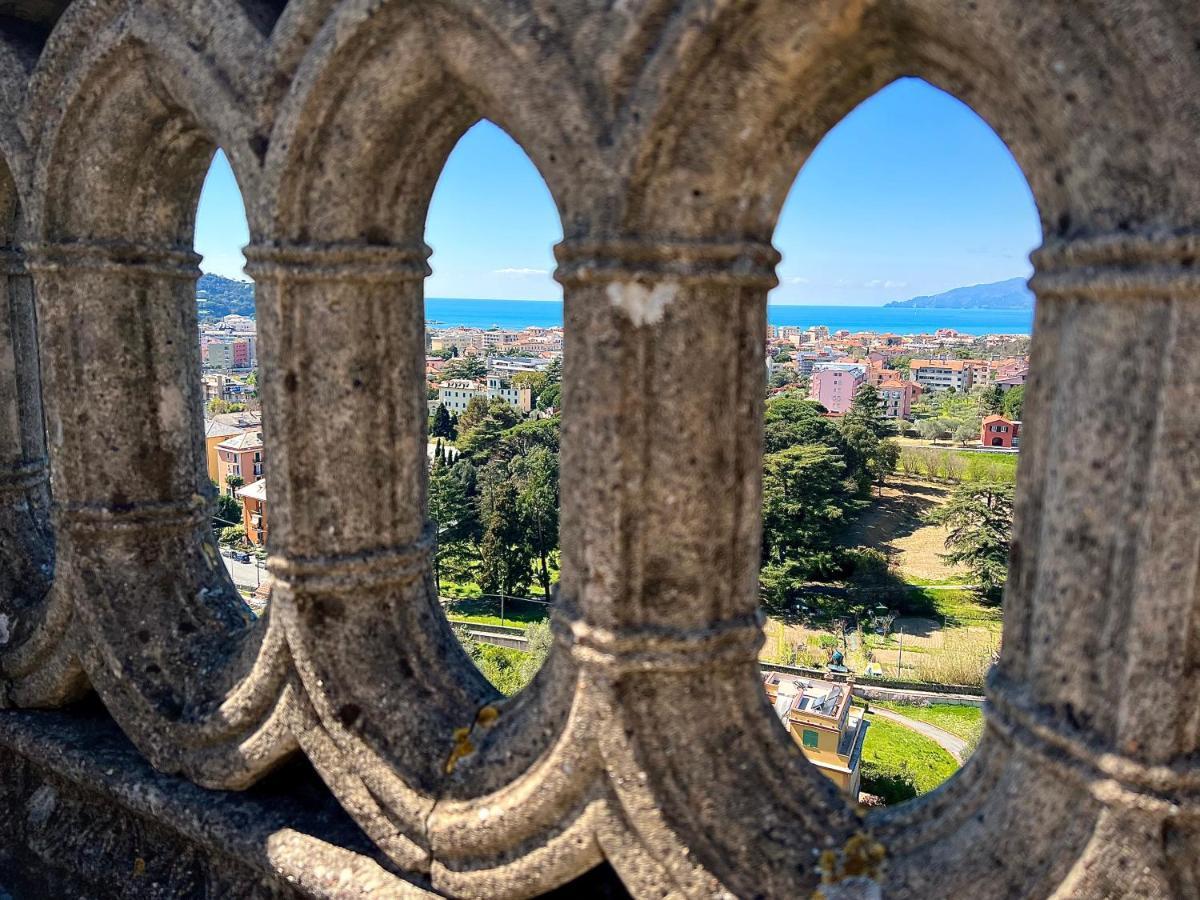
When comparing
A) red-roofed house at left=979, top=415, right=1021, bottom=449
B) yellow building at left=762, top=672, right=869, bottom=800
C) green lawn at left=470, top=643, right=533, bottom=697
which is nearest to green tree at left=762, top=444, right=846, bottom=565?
green lawn at left=470, top=643, right=533, bottom=697

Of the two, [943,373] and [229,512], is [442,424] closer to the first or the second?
[229,512]

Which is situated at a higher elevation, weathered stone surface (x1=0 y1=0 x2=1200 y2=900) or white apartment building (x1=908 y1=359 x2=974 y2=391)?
weathered stone surface (x1=0 y1=0 x2=1200 y2=900)

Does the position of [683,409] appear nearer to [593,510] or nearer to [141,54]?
[593,510]

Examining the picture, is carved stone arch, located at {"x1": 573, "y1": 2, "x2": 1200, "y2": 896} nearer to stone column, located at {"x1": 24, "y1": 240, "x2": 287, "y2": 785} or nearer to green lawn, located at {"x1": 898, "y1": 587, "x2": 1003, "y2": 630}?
stone column, located at {"x1": 24, "y1": 240, "x2": 287, "y2": 785}

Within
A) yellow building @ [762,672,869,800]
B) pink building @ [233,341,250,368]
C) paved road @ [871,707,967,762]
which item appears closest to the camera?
yellow building @ [762,672,869,800]

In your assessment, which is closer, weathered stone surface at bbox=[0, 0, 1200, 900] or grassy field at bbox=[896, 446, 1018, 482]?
weathered stone surface at bbox=[0, 0, 1200, 900]

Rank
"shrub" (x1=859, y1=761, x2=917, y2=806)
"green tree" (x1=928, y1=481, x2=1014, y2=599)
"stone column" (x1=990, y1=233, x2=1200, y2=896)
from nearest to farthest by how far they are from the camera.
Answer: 1. "stone column" (x1=990, y1=233, x2=1200, y2=896)
2. "shrub" (x1=859, y1=761, x2=917, y2=806)
3. "green tree" (x1=928, y1=481, x2=1014, y2=599)
